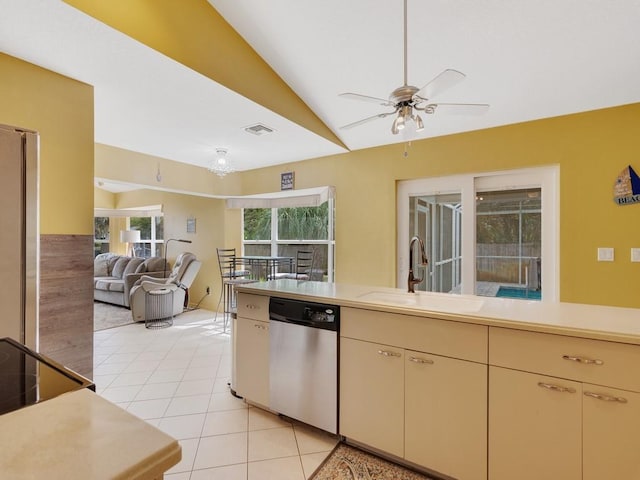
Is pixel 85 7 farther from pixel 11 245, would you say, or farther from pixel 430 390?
pixel 430 390

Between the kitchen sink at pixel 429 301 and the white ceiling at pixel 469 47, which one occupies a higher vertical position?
the white ceiling at pixel 469 47

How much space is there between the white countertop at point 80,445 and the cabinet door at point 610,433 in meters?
1.65

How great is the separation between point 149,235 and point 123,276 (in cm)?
162

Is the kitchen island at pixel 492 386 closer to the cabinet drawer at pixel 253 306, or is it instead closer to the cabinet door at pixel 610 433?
the cabinet door at pixel 610 433

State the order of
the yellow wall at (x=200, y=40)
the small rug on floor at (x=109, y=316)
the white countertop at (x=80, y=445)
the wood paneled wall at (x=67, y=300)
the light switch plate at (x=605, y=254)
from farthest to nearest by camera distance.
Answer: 1. the small rug on floor at (x=109, y=316)
2. the light switch plate at (x=605, y=254)
3. the wood paneled wall at (x=67, y=300)
4. the yellow wall at (x=200, y=40)
5. the white countertop at (x=80, y=445)

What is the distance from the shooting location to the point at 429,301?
203 cm

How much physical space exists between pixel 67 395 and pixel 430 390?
1.58 metres

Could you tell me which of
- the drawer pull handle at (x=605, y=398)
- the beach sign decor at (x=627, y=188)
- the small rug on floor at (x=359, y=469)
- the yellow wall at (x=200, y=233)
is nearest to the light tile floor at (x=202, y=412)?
the small rug on floor at (x=359, y=469)

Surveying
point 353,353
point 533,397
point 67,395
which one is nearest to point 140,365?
point 353,353

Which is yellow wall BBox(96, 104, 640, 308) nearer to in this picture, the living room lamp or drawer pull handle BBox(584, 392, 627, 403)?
drawer pull handle BBox(584, 392, 627, 403)

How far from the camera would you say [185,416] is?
2.37 meters

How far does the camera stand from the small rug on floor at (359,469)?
1765 millimetres

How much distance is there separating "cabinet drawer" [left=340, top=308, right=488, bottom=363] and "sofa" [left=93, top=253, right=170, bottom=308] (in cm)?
511

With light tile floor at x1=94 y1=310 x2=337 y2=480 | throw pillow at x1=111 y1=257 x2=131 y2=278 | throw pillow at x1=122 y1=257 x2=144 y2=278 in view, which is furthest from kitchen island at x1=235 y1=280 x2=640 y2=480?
throw pillow at x1=111 y1=257 x2=131 y2=278
